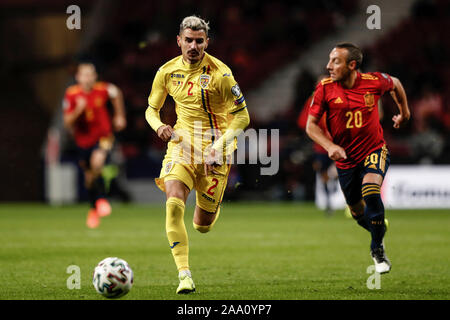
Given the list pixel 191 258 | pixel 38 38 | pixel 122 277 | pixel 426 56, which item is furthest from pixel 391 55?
pixel 122 277

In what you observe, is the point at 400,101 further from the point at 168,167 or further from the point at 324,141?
the point at 168,167

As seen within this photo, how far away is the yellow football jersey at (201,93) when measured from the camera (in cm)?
660

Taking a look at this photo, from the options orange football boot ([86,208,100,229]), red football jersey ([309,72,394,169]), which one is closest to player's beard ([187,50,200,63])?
red football jersey ([309,72,394,169])

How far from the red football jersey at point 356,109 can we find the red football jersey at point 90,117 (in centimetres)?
580

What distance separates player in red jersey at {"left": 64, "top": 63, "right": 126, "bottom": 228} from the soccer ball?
6363 millimetres

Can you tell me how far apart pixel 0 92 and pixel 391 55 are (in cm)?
A: 1132

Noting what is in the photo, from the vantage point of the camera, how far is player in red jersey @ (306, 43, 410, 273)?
6926mm

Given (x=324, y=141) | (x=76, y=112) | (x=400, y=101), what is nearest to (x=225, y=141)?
(x=324, y=141)

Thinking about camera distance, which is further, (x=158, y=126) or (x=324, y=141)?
(x=324, y=141)

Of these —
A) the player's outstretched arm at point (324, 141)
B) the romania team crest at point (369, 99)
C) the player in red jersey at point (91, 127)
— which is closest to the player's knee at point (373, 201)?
the player's outstretched arm at point (324, 141)

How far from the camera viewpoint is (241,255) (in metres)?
9.00

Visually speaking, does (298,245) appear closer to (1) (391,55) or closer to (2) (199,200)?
(2) (199,200)

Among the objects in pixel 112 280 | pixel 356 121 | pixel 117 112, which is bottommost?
pixel 112 280

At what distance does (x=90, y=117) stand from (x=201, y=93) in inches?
236
